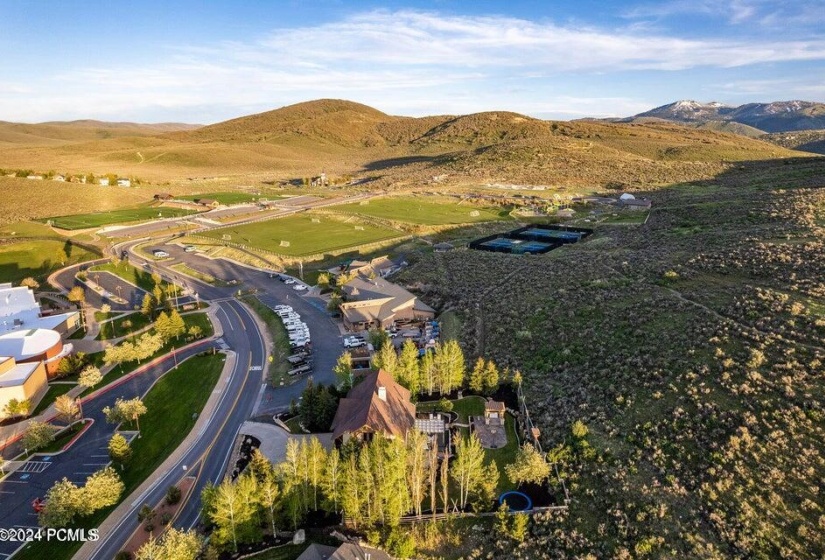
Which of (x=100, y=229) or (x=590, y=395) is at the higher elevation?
(x=100, y=229)

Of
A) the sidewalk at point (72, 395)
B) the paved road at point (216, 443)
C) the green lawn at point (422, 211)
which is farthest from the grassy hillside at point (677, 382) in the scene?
the green lawn at point (422, 211)

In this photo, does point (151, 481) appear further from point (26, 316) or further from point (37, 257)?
point (37, 257)

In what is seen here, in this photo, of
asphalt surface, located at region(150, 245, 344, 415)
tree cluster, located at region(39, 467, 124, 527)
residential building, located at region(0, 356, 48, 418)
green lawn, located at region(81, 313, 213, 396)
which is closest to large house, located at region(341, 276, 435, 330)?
asphalt surface, located at region(150, 245, 344, 415)

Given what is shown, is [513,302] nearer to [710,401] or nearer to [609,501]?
[710,401]

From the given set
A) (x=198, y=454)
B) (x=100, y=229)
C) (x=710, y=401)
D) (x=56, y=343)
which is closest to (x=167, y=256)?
(x=100, y=229)

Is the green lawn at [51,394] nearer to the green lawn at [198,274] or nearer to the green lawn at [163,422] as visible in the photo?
the green lawn at [163,422]
